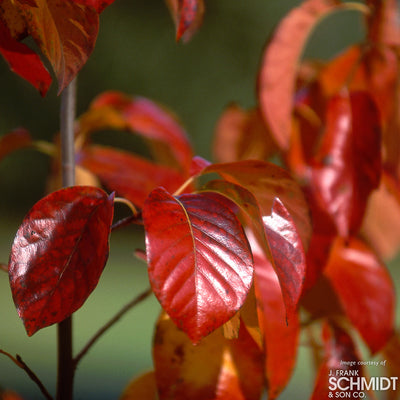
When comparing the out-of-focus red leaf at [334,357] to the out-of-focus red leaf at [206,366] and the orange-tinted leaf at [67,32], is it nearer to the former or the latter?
the out-of-focus red leaf at [206,366]

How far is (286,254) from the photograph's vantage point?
260mm

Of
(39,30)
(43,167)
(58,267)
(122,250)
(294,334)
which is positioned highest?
(39,30)

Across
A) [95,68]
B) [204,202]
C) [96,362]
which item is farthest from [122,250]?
[204,202]

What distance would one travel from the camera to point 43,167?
144 inches

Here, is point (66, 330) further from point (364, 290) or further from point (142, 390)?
point (364, 290)

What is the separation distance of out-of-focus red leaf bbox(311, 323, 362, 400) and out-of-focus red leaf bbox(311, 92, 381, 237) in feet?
0.29

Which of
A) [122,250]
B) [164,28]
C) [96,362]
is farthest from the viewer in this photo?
[164,28]

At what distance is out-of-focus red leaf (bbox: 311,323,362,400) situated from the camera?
1.19ft

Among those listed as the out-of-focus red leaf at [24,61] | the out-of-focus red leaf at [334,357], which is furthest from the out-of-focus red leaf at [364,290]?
the out-of-focus red leaf at [24,61]

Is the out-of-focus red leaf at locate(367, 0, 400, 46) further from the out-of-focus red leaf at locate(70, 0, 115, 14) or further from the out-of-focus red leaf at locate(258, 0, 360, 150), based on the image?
the out-of-focus red leaf at locate(70, 0, 115, 14)

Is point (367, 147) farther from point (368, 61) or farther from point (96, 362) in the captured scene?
point (96, 362)

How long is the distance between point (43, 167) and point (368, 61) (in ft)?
11.0

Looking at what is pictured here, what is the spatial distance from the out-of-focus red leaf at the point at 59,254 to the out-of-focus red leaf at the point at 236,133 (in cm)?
32

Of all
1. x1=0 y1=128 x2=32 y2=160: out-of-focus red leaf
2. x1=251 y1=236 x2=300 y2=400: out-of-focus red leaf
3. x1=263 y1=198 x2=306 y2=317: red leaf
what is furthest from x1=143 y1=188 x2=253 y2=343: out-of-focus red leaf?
x1=0 y1=128 x2=32 y2=160: out-of-focus red leaf
